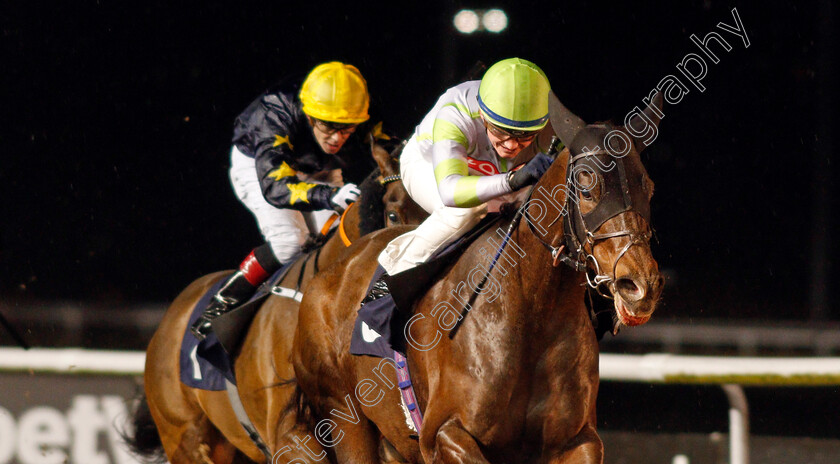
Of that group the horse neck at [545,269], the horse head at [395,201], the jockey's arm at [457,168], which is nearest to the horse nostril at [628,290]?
the horse neck at [545,269]

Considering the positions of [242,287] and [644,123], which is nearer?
[644,123]

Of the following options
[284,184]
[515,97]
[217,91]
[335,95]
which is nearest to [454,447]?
[515,97]

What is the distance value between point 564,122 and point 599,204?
0.82ft

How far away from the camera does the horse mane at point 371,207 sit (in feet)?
11.1

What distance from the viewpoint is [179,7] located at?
25.3 ft

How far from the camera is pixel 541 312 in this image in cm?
235

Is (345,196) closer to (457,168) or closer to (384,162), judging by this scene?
(384,162)

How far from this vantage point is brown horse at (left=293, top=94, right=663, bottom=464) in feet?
6.64

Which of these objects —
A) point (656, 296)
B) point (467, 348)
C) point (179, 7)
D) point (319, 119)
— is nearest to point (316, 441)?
point (467, 348)

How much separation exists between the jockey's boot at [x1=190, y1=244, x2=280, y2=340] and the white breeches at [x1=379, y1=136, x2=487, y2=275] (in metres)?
1.11

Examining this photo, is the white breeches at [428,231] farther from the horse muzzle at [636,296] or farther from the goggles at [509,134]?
the horse muzzle at [636,296]

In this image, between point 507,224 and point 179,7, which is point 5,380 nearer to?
point 507,224

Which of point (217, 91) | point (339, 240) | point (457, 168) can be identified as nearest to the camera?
point (457, 168)

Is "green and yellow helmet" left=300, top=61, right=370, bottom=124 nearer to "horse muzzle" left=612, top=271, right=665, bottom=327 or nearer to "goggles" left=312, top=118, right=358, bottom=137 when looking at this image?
"goggles" left=312, top=118, right=358, bottom=137
